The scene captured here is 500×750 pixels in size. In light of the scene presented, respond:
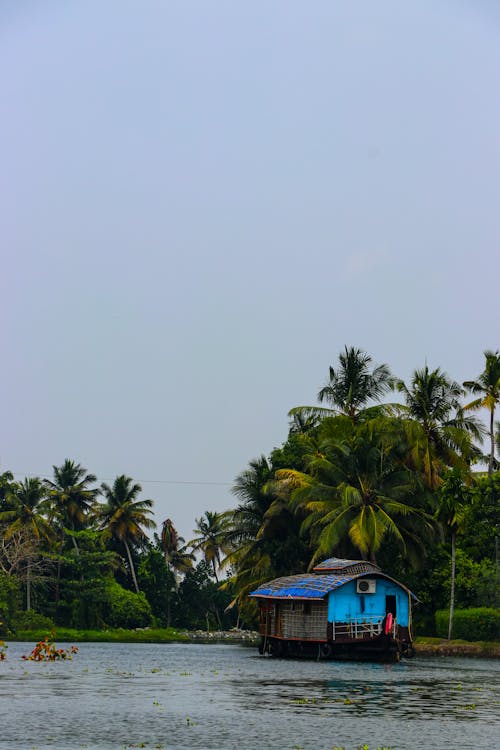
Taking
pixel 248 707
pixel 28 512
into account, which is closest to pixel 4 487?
pixel 28 512

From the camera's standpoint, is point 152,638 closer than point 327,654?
No

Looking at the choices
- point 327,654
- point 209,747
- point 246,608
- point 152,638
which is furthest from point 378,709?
point 152,638

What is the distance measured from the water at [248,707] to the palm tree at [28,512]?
41.2m

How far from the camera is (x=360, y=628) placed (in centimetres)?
5431

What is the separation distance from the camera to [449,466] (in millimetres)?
71438

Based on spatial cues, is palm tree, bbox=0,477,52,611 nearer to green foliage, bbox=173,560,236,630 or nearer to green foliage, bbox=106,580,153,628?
green foliage, bbox=106,580,153,628

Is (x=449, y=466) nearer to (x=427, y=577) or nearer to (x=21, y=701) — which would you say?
(x=427, y=577)

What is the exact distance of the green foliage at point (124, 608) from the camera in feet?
299

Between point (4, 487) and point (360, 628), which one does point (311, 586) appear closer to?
point (360, 628)

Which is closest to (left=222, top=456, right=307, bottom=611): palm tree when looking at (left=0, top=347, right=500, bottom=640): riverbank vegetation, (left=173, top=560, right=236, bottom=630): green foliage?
(left=0, top=347, right=500, bottom=640): riverbank vegetation

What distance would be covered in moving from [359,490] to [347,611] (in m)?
12.7

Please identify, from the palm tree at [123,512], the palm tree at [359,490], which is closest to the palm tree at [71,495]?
the palm tree at [123,512]

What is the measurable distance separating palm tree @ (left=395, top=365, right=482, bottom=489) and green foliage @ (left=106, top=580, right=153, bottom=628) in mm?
33860

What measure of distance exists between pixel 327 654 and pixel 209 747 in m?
32.9
